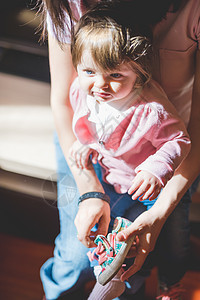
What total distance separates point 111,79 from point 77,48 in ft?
0.18

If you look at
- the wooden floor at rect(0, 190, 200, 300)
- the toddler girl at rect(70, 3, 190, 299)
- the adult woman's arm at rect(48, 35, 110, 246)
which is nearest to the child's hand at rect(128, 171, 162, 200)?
the toddler girl at rect(70, 3, 190, 299)

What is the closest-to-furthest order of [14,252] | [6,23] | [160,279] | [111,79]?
1. [111,79]
2. [6,23]
3. [160,279]
4. [14,252]

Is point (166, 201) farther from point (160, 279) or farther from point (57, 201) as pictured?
point (160, 279)

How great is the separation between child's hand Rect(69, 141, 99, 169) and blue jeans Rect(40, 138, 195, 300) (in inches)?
0.8

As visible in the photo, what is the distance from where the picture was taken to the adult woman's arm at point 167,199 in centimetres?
50

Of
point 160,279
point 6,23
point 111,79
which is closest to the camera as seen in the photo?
point 111,79

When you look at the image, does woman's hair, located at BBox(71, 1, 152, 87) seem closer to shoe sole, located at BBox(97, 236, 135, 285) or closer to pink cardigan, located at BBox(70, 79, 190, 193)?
pink cardigan, located at BBox(70, 79, 190, 193)

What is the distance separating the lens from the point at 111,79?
1.42 ft

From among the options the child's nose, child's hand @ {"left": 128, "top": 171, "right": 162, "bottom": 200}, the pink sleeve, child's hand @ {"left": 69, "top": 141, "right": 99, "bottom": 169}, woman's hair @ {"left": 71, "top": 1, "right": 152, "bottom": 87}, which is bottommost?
child's hand @ {"left": 69, "top": 141, "right": 99, "bottom": 169}

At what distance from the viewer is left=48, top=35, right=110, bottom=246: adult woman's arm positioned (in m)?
0.52

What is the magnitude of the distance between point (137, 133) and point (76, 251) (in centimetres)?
27

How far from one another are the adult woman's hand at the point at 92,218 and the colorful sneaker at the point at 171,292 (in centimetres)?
27

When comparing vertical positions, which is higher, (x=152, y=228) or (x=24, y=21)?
(x=24, y=21)

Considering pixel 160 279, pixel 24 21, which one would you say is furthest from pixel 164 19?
pixel 160 279
